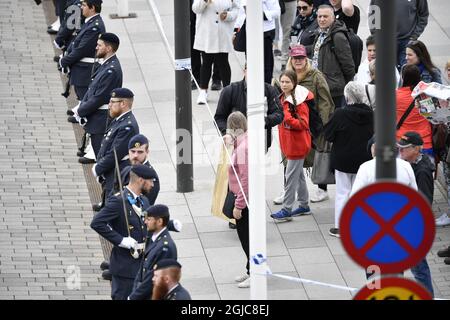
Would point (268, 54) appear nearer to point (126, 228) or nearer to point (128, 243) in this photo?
point (126, 228)

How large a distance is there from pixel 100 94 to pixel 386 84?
7351 millimetres

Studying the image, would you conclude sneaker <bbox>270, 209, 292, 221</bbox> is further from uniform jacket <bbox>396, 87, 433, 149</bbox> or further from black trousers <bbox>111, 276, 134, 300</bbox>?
black trousers <bbox>111, 276, 134, 300</bbox>

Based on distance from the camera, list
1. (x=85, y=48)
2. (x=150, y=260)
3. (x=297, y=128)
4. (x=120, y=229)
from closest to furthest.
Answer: (x=150, y=260)
(x=120, y=229)
(x=297, y=128)
(x=85, y=48)

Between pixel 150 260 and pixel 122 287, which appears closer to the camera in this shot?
pixel 150 260

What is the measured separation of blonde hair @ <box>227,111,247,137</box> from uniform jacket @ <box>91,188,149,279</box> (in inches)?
54.4

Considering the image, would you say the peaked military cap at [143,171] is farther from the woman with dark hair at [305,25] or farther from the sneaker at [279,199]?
the woman with dark hair at [305,25]

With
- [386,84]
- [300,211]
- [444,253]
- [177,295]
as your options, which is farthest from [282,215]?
[386,84]

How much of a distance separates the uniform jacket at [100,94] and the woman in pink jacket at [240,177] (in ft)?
8.43

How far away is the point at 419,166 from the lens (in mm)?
12008

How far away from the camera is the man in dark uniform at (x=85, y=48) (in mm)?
16250

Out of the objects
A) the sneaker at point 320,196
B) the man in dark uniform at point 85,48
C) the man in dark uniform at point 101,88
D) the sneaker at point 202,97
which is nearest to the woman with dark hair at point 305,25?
the sneaker at point 202,97

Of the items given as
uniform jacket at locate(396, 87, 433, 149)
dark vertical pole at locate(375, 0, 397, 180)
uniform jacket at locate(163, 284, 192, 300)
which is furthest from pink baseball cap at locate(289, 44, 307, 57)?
dark vertical pole at locate(375, 0, 397, 180)
